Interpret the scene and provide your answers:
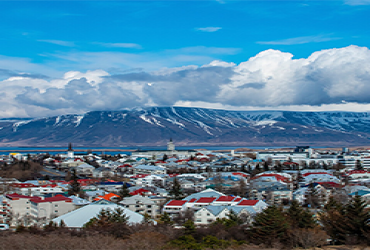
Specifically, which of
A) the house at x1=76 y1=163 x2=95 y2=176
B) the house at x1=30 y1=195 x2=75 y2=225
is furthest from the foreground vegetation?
the house at x1=76 y1=163 x2=95 y2=176

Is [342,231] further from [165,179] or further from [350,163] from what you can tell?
[350,163]

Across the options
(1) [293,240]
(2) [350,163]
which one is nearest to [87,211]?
(1) [293,240]

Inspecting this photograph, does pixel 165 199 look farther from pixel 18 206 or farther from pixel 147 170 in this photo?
pixel 147 170

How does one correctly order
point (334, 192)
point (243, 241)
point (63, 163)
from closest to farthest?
point (243, 241) < point (334, 192) < point (63, 163)

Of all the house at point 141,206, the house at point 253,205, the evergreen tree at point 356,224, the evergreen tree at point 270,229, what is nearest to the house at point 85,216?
the house at point 141,206

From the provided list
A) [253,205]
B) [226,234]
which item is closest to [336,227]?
[226,234]

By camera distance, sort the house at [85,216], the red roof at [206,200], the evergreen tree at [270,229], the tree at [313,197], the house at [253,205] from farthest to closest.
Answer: the tree at [313,197], the red roof at [206,200], the house at [253,205], the house at [85,216], the evergreen tree at [270,229]

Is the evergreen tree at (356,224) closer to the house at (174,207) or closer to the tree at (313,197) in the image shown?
the house at (174,207)

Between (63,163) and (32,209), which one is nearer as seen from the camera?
(32,209)
